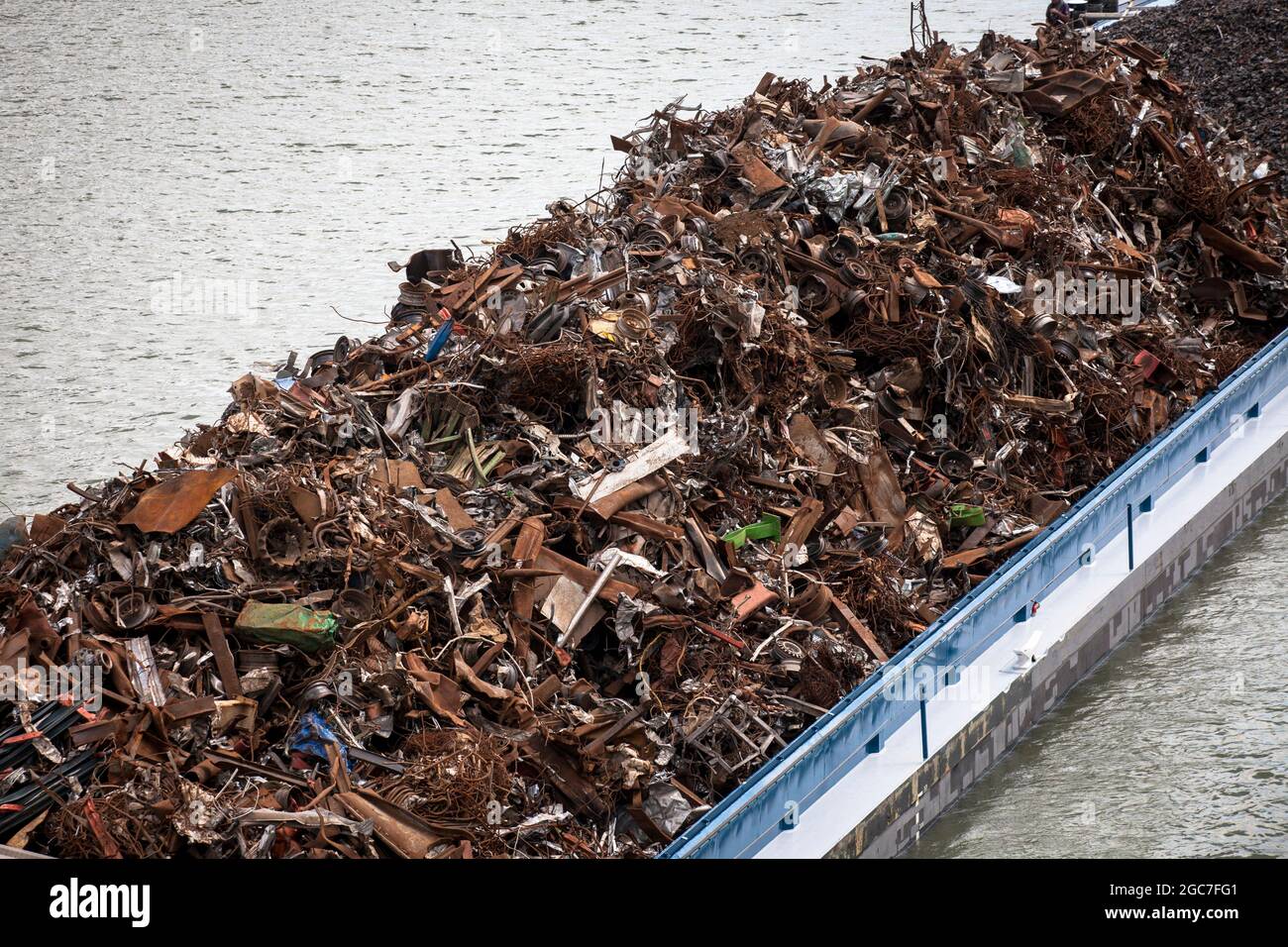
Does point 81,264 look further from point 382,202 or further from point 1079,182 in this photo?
point 1079,182

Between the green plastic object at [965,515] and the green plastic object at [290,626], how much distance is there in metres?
3.90

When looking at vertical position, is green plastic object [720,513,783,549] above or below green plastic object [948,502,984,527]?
above

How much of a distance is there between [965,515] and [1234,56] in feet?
40.8

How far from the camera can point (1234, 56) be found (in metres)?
17.5

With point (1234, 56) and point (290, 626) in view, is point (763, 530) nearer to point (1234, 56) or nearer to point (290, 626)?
point (290, 626)

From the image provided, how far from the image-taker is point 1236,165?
39.7ft

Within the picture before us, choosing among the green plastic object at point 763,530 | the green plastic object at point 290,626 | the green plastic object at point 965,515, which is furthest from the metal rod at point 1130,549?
the green plastic object at point 290,626

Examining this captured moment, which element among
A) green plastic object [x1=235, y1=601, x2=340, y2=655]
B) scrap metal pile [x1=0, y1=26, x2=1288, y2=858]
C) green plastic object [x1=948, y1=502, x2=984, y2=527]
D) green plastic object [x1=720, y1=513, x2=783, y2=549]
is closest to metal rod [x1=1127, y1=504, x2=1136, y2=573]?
scrap metal pile [x1=0, y1=26, x2=1288, y2=858]

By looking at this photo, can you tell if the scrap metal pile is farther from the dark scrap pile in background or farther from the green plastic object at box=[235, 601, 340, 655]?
the dark scrap pile in background

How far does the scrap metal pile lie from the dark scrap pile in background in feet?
18.4

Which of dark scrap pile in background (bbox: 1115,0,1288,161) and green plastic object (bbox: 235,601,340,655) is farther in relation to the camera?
dark scrap pile in background (bbox: 1115,0,1288,161)

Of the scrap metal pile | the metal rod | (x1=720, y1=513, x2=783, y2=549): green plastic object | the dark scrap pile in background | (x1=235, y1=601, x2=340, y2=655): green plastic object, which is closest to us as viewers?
the scrap metal pile

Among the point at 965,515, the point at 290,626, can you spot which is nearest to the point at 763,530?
the point at 965,515

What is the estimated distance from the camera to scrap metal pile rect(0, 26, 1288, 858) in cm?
604
